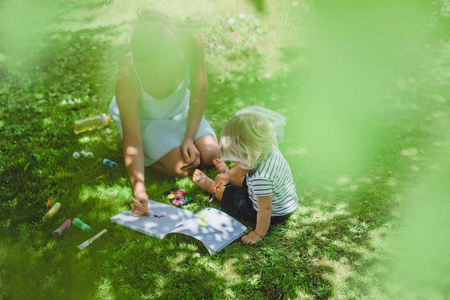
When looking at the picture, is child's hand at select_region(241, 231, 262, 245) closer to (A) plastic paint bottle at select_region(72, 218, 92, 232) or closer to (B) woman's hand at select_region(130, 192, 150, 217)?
(B) woman's hand at select_region(130, 192, 150, 217)

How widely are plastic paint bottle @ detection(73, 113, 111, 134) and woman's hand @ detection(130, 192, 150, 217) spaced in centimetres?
205

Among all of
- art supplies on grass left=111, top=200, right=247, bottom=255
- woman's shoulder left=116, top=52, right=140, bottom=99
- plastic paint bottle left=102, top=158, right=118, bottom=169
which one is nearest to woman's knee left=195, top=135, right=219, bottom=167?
art supplies on grass left=111, top=200, right=247, bottom=255

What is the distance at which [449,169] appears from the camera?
11.2 ft

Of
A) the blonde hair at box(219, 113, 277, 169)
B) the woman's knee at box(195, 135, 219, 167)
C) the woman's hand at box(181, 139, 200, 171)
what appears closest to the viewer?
the blonde hair at box(219, 113, 277, 169)

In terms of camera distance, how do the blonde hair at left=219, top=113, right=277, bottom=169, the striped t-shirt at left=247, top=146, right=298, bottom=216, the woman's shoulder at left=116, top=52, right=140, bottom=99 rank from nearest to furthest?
the blonde hair at left=219, top=113, right=277, bottom=169
the striped t-shirt at left=247, top=146, right=298, bottom=216
the woman's shoulder at left=116, top=52, right=140, bottom=99

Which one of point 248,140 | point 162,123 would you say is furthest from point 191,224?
point 162,123

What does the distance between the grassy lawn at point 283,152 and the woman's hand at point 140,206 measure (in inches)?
7.6

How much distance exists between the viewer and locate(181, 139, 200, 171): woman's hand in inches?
138

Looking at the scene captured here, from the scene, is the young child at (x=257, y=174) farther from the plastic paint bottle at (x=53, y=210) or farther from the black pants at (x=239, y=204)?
the plastic paint bottle at (x=53, y=210)

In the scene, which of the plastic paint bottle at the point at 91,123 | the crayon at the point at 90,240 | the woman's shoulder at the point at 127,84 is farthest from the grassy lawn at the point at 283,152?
the woman's shoulder at the point at 127,84

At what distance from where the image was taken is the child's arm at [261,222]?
2.55m

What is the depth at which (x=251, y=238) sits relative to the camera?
2766 millimetres

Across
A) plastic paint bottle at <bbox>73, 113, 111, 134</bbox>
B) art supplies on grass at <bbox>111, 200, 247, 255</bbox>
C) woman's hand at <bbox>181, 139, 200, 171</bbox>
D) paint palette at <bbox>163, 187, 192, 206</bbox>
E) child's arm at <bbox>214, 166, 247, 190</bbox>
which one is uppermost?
child's arm at <bbox>214, 166, 247, 190</bbox>

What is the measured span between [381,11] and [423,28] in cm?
93
